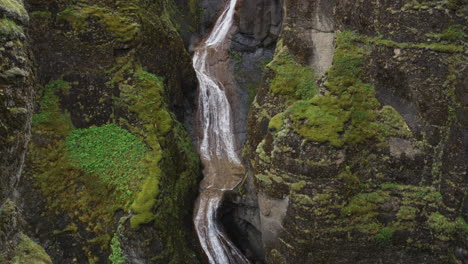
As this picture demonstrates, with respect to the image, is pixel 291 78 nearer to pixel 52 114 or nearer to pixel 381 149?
pixel 381 149

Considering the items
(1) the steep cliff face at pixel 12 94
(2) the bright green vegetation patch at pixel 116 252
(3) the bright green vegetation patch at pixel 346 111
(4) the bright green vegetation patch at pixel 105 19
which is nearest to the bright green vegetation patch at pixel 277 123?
(3) the bright green vegetation patch at pixel 346 111

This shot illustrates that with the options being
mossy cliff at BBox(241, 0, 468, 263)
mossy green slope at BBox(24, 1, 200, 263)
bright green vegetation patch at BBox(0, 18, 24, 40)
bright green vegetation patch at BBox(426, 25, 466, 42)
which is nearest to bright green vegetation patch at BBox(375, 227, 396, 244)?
mossy cliff at BBox(241, 0, 468, 263)

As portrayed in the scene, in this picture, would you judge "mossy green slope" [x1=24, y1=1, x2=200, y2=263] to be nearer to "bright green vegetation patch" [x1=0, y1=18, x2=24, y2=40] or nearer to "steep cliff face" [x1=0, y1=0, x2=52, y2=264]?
"steep cliff face" [x1=0, y1=0, x2=52, y2=264]

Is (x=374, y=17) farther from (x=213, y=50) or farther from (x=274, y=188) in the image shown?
(x=213, y=50)

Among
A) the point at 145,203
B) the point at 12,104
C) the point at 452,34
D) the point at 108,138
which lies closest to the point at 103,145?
the point at 108,138

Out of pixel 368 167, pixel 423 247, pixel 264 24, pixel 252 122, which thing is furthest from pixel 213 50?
pixel 423 247

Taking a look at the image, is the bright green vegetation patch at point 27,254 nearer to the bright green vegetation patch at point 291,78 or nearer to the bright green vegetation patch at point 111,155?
the bright green vegetation patch at point 111,155
